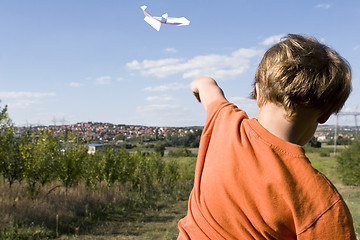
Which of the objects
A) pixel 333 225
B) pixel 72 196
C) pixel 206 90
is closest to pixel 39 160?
pixel 72 196

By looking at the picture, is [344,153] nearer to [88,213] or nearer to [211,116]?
[88,213]

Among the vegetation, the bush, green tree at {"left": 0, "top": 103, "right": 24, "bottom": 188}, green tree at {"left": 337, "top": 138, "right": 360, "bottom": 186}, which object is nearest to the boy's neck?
the vegetation

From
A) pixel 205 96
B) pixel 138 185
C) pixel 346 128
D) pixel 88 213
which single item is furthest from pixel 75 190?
pixel 346 128

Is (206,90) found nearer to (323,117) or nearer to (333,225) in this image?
(323,117)

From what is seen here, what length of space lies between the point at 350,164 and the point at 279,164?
3025 centimetres

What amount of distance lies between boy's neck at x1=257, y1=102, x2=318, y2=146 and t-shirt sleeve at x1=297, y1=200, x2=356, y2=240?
0.23 m

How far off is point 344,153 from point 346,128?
46.0m

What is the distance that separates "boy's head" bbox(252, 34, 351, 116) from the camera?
39.8 inches

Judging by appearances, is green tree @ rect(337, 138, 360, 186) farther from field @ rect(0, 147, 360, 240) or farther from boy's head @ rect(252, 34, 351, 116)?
boy's head @ rect(252, 34, 351, 116)

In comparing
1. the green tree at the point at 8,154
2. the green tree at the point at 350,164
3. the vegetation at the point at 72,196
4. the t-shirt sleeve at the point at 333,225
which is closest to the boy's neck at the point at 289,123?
the t-shirt sleeve at the point at 333,225

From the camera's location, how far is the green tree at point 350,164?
1057 inches

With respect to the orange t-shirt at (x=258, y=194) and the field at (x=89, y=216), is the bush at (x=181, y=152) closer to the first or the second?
the field at (x=89, y=216)

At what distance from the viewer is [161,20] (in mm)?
1284

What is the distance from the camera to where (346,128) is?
70.2 m
